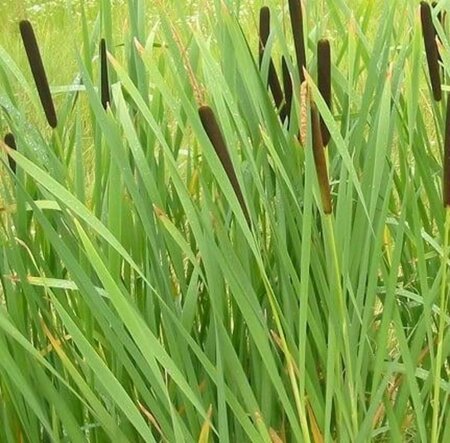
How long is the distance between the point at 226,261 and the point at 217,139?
0.13 meters

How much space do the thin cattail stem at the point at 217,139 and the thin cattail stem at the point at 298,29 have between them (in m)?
0.20

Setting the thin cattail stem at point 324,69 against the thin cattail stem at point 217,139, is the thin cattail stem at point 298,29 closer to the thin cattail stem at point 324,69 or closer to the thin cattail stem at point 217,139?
the thin cattail stem at point 324,69

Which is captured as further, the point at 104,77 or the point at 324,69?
the point at 104,77

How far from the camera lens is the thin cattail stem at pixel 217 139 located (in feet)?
2.41

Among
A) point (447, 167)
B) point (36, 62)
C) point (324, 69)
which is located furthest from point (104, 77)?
point (447, 167)

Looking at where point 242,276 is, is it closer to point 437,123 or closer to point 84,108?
point 437,123

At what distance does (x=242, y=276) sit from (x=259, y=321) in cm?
4

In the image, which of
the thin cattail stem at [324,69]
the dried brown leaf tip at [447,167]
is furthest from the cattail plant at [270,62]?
the dried brown leaf tip at [447,167]

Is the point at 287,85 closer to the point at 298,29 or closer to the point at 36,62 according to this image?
the point at 298,29

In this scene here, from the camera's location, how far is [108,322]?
91 cm

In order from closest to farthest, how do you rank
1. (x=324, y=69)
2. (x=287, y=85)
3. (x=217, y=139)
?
(x=217, y=139) → (x=324, y=69) → (x=287, y=85)

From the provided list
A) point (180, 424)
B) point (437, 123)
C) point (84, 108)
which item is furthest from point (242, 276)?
point (84, 108)

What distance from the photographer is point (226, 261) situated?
850 millimetres

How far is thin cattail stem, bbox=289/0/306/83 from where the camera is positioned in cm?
93
